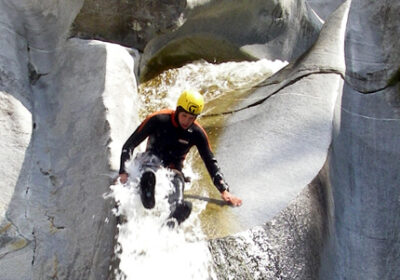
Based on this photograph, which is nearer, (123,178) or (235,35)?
(123,178)

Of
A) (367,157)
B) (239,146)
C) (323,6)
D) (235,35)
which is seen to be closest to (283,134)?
(239,146)

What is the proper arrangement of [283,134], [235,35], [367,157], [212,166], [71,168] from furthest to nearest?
[235,35] < [283,134] < [367,157] < [71,168] < [212,166]

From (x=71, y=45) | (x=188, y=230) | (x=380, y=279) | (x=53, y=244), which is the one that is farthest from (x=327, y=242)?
(x=71, y=45)

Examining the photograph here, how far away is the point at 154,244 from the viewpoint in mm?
3570

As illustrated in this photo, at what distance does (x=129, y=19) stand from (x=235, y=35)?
2.19 metres

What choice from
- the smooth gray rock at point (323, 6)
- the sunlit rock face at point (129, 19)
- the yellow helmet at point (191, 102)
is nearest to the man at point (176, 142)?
the yellow helmet at point (191, 102)

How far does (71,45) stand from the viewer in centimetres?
500

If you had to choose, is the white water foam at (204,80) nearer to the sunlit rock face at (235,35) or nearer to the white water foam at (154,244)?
the sunlit rock face at (235,35)

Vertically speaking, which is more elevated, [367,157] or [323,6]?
[367,157]

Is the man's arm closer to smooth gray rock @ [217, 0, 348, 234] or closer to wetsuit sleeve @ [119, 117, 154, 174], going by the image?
smooth gray rock @ [217, 0, 348, 234]

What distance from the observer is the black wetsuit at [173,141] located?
393 centimetres

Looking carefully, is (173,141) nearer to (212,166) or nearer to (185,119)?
(185,119)

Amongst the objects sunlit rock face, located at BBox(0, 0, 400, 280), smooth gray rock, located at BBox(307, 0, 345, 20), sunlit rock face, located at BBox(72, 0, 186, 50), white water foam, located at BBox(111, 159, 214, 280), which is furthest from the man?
smooth gray rock, located at BBox(307, 0, 345, 20)

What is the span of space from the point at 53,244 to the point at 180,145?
3.56 feet
